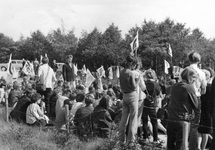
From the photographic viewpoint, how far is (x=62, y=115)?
8359 millimetres

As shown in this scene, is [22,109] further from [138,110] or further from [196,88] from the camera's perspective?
[196,88]

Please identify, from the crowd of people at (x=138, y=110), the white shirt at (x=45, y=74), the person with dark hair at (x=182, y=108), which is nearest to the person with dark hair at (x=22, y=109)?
the crowd of people at (x=138, y=110)

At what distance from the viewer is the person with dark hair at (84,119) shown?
24.7 feet

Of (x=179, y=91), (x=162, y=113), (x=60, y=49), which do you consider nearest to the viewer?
(x=179, y=91)

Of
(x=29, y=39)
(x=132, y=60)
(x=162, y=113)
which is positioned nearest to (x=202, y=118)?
(x=132, y=60)

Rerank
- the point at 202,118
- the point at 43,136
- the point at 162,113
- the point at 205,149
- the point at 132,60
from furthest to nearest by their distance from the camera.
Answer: the point at 162,113, the point at 43,136, the point at 205,149, the point at 132,60, the point at 202,118

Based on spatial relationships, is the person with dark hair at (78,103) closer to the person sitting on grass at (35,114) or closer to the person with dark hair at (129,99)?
the person sitting on grass at (35,114)

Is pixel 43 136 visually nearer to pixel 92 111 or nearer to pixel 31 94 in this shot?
pixel 92 111

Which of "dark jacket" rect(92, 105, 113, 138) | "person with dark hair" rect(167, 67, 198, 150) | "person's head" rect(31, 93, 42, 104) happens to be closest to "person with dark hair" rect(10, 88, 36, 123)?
"person's head" rect(31, 93, 42, 104)

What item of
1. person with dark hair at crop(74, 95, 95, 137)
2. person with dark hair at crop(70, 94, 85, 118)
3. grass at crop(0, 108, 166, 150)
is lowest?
grass at crop(0, 108, 166, 150)

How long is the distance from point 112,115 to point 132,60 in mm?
2021

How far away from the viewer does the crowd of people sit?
17.0 ft

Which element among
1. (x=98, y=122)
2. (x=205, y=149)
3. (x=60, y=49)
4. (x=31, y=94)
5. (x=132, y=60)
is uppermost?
(x=60, y=49)

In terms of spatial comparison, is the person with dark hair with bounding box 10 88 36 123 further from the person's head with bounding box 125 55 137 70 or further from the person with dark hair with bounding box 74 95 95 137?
the person's head with bounding box 125 55 137 70
